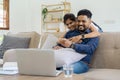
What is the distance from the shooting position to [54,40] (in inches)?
94.7

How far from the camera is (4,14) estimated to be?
518 centimetres

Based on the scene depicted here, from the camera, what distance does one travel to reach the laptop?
1423mm

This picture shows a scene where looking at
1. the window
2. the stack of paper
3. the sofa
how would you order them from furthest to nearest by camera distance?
the window, the sofa, the stack of paper

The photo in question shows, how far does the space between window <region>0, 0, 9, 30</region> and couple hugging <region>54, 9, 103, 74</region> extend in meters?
3.04

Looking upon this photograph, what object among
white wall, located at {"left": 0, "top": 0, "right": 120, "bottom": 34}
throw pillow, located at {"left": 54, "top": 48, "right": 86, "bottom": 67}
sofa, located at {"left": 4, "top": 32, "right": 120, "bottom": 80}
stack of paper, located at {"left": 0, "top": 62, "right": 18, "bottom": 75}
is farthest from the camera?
white wall, located at {"left": 0, "top": 0, "right": 120, "bottom": 34}

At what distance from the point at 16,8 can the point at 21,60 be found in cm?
407

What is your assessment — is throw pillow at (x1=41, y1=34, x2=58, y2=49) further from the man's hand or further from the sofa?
the sofa

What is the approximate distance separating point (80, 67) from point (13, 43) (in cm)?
139

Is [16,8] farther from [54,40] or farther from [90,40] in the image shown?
[90,40]

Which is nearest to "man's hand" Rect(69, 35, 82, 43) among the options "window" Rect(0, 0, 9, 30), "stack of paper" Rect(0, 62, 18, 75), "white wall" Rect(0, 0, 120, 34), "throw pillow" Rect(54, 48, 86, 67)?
"throw pillow" Rect(54, 48, 86, 67)

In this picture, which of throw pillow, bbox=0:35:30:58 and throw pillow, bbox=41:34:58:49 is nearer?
throw pillow, bbox=41:34:58:49

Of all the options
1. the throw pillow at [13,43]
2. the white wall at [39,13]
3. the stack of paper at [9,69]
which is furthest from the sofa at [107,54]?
the white wall at [39,13]

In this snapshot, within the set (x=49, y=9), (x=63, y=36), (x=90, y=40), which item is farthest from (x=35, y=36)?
(x=49, y=9)

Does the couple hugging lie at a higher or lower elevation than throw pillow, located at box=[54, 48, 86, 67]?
higher
